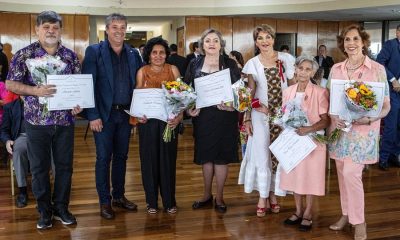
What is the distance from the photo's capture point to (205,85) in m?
3.95

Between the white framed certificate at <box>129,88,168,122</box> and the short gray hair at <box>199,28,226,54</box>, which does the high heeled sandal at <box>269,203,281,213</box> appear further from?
the short gray hair at <box>199,28,226,54</box>

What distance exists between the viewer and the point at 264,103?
4.00 m

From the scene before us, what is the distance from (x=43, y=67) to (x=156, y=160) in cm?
130

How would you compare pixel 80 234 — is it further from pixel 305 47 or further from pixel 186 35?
pixel 305 47

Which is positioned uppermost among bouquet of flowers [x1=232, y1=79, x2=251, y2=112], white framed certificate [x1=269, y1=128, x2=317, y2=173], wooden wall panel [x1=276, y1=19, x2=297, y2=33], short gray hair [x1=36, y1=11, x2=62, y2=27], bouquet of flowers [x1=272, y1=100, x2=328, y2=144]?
wooden wall panel [x1=276, y1=19, x2=297, y2=33]

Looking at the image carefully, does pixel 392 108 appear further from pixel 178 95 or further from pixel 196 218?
pixel 178 95

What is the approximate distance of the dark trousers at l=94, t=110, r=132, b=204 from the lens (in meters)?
3.99

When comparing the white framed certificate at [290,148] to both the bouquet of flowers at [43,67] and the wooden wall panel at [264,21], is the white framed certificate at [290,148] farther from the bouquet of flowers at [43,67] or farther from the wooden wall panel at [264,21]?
the wooden wall panel at [264,21]

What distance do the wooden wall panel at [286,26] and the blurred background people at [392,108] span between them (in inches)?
277

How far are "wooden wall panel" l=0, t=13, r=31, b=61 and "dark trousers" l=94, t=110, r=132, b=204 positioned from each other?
8.64m

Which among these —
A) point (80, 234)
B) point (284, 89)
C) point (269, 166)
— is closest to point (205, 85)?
point (284, 89)

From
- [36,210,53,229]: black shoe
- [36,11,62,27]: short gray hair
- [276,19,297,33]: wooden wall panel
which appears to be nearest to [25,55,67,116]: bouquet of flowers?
[36,11,62,27]: short gray hair

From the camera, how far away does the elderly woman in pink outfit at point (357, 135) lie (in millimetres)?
3414

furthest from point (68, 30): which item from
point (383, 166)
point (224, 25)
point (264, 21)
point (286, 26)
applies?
point (383, 166)
